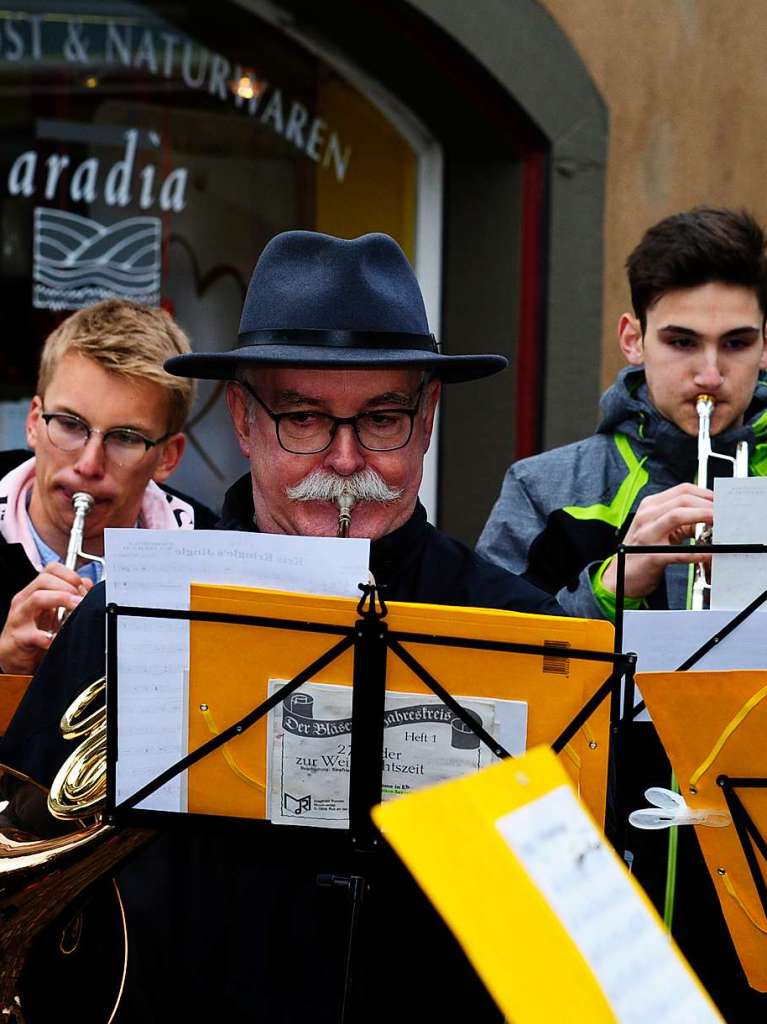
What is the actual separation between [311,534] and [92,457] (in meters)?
0.89

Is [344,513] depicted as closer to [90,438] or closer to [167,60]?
[90,438]

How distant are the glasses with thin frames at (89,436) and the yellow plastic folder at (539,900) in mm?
2071

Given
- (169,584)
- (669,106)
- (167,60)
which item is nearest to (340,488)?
(169,584)

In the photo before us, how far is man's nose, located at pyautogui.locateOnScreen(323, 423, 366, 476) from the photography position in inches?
88.4

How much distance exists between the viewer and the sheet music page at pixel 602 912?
42.2 inches

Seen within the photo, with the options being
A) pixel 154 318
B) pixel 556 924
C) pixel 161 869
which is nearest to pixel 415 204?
pixel 154 318

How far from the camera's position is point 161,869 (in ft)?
6.93

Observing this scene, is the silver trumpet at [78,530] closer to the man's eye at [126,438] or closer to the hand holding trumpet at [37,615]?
the man's eye at [126,438]

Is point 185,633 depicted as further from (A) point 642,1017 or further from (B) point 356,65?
(B) point 356,65

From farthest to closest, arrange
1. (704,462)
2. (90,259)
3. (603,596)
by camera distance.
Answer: (90,259)
(704,462)
(603,596)

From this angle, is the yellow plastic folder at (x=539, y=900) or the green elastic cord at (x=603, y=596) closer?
the yellow plastic folder at (x=539, y=900)

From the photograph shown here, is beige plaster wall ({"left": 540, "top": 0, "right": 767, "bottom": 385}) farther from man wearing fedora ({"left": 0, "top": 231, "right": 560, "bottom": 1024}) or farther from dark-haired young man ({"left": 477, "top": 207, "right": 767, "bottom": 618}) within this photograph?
man wearing fedora ({"left": 0, "top": 231, "right": 560, "bottom": 1024})

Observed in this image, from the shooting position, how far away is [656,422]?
3066mm

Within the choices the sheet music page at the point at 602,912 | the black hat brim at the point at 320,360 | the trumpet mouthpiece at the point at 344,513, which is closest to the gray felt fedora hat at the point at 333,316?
the black hat brim at the point at 320,360
